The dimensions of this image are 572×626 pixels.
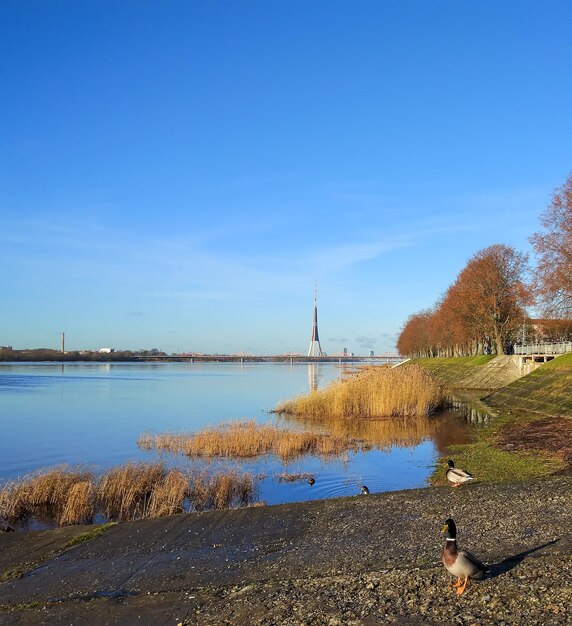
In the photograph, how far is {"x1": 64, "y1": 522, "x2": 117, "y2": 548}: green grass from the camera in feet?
36.0

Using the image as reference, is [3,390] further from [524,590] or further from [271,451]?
[524,590]

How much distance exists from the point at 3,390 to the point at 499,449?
49.4 meters

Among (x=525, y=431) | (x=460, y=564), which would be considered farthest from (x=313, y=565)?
(x=525, y=431)

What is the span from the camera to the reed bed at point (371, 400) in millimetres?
33500

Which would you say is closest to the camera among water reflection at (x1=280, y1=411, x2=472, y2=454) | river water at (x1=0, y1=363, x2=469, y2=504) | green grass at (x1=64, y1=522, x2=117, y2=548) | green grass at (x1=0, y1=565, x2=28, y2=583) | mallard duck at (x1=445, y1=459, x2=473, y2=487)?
green grass at (x1=0, y1=565, x2=28, y2=583)

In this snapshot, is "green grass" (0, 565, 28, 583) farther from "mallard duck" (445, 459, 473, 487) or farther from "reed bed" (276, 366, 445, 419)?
"reed bed" (276, 366, 445, 419)

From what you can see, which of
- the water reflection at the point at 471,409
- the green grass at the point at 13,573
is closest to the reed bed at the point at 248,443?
the water reflection at the point at 471,409

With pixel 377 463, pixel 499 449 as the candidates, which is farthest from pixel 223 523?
pixel 499 449

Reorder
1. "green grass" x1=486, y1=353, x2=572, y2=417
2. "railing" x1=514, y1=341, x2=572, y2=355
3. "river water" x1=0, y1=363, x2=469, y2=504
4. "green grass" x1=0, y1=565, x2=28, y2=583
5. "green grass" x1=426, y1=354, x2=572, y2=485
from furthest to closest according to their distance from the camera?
"railing" x1=514, y1=341, x2=572, y2=355
"green grass" x1=486, y1=353, x2=572, y2=417
"river water" x1=0, y1=363, x2=469, y2=504
"green grass" x1=426, y1=354, x2=572, y2=485
"green grass" x1=0, y1=565, x2=28, y2=583

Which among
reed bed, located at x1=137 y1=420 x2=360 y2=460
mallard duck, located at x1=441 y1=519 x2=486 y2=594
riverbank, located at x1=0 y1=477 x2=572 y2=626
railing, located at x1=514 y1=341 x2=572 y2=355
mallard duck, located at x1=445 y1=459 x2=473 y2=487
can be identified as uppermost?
railing, located at x1=514 y1=341 x2=572 y2=355

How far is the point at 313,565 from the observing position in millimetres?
8625

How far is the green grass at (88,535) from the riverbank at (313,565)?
0.11 metres

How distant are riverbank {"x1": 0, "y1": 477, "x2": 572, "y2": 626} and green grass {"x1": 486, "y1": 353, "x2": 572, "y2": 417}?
66.8 feet

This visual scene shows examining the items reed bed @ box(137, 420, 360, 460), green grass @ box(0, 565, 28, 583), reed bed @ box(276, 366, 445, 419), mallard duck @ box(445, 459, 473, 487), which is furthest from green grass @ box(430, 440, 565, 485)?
reed bed @ box(276, 366, 445, 419)
